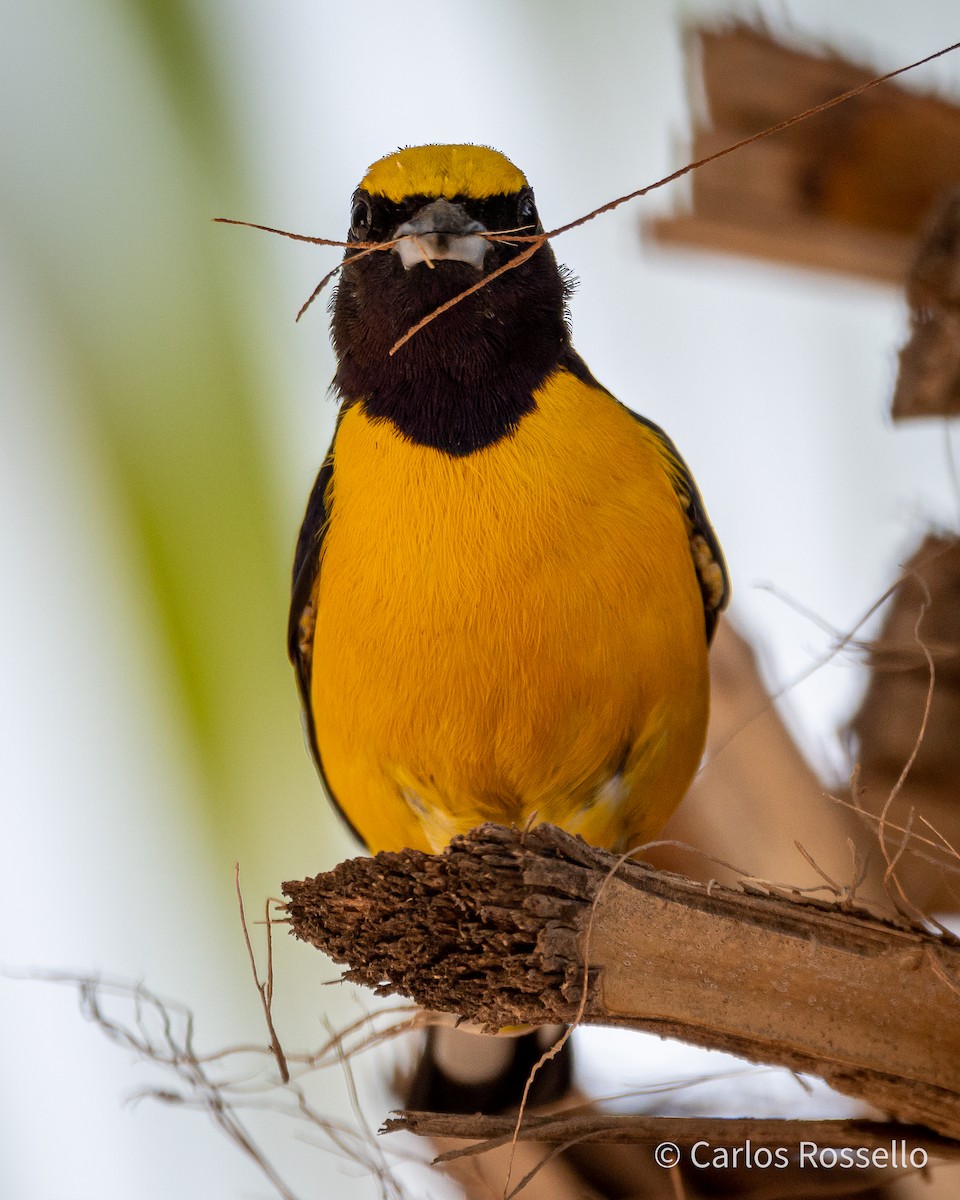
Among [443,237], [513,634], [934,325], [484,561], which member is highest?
[934,325]

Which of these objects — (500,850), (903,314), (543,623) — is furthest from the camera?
(903,314)

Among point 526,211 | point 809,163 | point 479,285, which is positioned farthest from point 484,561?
point 809,163

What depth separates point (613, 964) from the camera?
2115mm

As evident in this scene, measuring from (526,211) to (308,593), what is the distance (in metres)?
1.07

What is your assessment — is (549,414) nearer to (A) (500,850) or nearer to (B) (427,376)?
(B) (427,376)

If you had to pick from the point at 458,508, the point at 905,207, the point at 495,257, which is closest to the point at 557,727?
the point at 458,508

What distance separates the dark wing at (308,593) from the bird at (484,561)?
0.18 feet

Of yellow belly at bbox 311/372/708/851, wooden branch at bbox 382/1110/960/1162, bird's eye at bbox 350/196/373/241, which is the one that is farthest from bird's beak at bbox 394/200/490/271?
wooden branch at bbox 382/1110/960/1162

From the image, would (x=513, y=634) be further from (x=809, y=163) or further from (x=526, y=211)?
A: (x=809, y=163)

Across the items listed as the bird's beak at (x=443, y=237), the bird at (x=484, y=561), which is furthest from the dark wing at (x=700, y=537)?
the bird's beak at (x=443, y=237)

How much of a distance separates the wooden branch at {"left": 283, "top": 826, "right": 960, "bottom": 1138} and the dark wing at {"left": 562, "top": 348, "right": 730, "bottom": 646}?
1.24 meters

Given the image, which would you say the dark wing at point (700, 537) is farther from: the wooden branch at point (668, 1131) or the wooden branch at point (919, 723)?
the wooden branch at point (668, 1131)

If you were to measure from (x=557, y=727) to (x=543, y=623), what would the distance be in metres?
0.24

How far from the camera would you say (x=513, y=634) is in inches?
112
